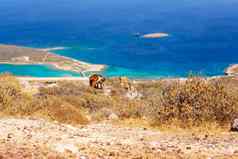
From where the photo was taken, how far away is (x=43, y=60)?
358ft

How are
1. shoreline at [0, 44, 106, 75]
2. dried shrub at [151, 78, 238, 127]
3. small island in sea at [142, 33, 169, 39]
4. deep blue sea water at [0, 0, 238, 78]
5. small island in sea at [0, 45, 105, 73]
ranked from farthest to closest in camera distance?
small island in sea at [142, 33, 169, 39], deep blue sea water at [0, 0, 238, 78], small island in sea at [0, 45, 105, 73], shoreline at [0, 44, 106, 75], dried shrub at [151, 78, 238, 127]

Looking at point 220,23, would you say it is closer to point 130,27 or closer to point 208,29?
point 208,29

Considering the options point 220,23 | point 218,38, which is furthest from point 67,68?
point 220,23

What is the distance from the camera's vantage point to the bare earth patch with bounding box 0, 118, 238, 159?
32.0 ft

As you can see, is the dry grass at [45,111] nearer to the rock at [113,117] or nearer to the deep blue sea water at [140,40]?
the rock at [113,117]

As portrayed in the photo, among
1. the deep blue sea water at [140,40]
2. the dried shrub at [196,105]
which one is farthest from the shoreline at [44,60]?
the dried shrub at [196,105]

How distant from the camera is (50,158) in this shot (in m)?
9.24

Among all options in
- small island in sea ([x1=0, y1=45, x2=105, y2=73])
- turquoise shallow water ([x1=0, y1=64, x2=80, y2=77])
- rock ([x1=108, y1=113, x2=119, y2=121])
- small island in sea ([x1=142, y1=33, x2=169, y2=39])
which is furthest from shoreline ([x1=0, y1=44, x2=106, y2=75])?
rock ([x1=108, y1=113, x2=119, y2=121])

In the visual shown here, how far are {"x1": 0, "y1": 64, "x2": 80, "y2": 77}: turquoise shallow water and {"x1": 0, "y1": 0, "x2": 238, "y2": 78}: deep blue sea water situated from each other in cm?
91

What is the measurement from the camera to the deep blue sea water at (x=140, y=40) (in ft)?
351

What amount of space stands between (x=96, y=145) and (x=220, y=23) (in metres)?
165

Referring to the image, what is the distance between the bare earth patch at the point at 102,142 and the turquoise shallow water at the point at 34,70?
273 feet

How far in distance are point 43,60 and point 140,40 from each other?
39.6 meters

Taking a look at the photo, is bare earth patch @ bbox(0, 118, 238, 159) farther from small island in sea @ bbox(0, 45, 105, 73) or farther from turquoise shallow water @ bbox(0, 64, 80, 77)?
small island in sea @ bbox(0, 45, 105, 73)
